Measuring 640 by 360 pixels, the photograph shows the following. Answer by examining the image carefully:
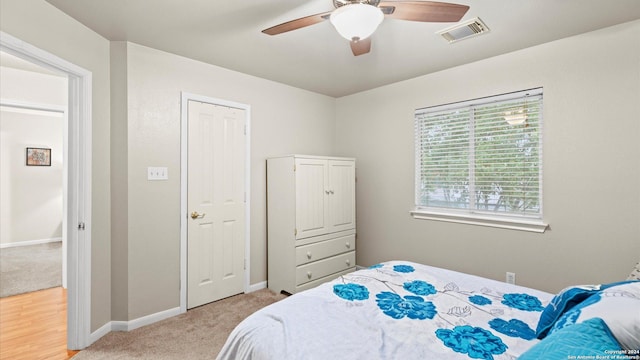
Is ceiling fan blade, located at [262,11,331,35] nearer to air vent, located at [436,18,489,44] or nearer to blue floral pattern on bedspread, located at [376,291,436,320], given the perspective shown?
air vent, located at [436,18,489,44]

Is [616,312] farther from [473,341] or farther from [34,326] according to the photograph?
[34,326]

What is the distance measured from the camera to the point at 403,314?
4.56ft

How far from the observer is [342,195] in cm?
361

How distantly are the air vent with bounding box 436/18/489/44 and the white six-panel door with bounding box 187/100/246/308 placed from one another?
2109mm

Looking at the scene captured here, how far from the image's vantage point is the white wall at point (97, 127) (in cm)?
201

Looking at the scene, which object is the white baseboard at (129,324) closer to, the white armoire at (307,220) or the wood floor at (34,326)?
the wood floor at (34,326)

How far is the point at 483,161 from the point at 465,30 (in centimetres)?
127

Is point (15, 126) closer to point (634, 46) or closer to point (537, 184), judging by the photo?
point (537, 184)

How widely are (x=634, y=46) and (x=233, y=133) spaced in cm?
338

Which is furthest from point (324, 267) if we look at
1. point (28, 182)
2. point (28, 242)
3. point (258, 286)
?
point (28, 182)

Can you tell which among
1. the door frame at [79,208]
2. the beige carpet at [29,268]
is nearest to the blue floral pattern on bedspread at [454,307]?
the door frame at [79,208]

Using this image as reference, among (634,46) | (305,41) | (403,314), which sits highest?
(305,41)

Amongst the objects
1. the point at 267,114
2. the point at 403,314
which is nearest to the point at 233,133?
the point at 267,114

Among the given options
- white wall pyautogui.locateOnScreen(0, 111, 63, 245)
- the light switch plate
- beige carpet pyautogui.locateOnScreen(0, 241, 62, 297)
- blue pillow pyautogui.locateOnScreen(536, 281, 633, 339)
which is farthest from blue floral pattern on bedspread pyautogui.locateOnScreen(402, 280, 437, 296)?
white wall pyautogui.locateOnScreen(0, 111, 63, 245)
